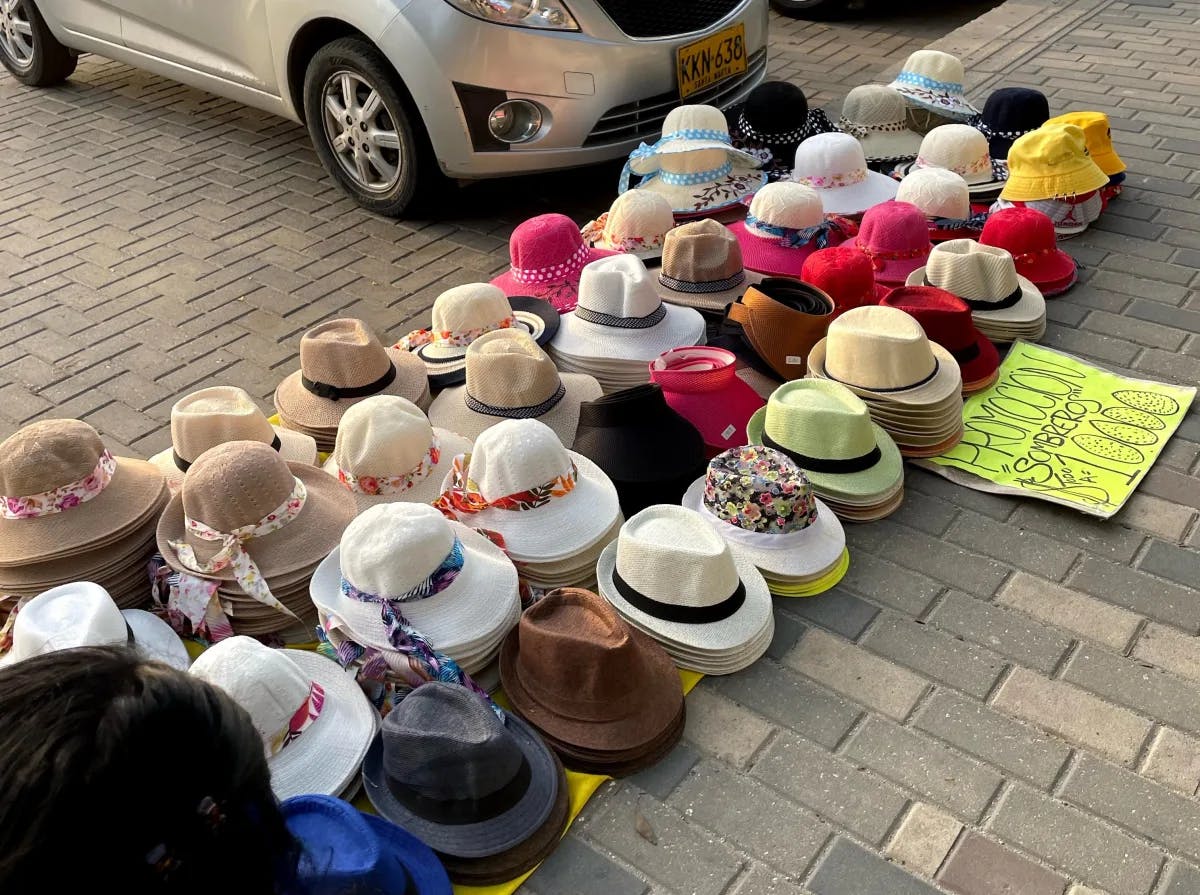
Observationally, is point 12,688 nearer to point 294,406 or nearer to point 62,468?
point 62,468

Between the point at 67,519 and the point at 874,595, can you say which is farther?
the point at 874,595

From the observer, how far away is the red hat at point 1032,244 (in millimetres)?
4078

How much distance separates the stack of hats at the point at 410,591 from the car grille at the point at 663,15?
301 cm

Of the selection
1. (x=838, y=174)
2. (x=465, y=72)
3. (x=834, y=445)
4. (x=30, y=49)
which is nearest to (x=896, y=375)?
(x=834, y=445)

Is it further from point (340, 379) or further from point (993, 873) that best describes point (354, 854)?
point (340, 379)

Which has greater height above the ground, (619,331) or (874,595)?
(619,331)

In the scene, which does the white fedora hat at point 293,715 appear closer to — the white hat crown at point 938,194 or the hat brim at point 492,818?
the hat brim at point 492,818

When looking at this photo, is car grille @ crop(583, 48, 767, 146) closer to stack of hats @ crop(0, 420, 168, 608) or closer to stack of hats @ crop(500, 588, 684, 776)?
stack of hats @ crop(0, 420, 168, 608)

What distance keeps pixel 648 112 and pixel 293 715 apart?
3522mm

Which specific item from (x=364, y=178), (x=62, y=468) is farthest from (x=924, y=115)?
(x=62, y=468)

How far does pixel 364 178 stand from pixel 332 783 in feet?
11.6

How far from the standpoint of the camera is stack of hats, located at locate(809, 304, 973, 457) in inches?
127

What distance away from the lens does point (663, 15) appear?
4.86 metres

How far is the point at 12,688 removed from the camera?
131 centimetres
